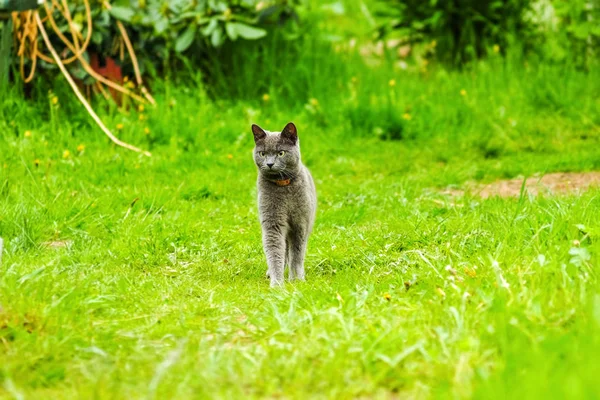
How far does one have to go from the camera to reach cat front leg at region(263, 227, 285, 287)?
439 cm

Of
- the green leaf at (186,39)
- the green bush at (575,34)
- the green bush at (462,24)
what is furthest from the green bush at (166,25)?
the green bush at (575,34)

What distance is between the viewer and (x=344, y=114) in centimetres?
753

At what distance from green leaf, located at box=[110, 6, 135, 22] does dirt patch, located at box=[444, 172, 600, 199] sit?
311 cm

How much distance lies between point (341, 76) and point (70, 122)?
2.66 m

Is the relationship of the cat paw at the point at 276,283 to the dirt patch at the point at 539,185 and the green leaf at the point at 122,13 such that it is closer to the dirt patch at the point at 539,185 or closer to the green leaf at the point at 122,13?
the dirt patch at the point at 539,185

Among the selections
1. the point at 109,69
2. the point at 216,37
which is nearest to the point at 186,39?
the point at 216,37

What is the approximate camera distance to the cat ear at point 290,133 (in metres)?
4.55

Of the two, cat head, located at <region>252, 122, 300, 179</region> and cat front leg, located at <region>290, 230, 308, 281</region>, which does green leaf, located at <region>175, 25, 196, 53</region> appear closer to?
cat head, located at <region>252, 122, 300, 179</region>

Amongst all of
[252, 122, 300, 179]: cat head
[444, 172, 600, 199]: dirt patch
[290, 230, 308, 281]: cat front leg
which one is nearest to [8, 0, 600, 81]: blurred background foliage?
[444, 172, 600, 199]: dirt patch

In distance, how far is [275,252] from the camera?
4.44 metres

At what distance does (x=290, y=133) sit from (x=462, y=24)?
4.72 metres

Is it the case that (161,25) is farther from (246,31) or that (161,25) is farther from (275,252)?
(275,252)

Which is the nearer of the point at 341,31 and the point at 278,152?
the point at 278,152

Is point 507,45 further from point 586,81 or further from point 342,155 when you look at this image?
point 342,155
